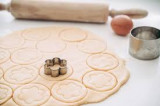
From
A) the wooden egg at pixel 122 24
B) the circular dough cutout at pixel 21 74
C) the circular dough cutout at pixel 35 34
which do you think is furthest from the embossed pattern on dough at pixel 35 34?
the wooden egg at pixel 122 24

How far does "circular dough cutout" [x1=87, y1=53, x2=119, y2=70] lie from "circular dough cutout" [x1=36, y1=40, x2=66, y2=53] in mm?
169

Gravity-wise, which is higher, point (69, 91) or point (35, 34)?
point (35, 34)

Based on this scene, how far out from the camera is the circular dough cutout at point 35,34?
143 cm

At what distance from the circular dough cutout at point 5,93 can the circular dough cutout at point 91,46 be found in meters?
0.42

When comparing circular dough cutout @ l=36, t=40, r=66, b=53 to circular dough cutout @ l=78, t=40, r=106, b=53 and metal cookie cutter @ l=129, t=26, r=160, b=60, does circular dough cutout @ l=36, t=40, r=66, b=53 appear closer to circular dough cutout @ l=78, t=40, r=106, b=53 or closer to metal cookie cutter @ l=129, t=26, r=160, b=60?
circular dough cutout @ l=78, t=40, r=106, b=53

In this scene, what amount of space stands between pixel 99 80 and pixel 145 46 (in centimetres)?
27

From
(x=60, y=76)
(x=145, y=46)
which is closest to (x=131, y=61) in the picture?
(x=145, y=46)

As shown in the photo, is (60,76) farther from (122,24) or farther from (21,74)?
(122,24)

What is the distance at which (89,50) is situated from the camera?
134 centimetres

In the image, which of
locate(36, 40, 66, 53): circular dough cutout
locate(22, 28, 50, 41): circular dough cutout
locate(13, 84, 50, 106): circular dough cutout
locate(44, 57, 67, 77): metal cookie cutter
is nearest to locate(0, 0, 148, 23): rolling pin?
locate(22, 28, 50, 41): circular dough cutout

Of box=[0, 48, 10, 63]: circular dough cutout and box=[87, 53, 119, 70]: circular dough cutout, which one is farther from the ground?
box=[0, 48, 10, 63]: circular dough cutout

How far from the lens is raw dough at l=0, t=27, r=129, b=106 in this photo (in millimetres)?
1070

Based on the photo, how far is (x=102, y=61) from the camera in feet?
4.15

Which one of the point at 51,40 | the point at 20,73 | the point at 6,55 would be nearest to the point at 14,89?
the point at 20,73
